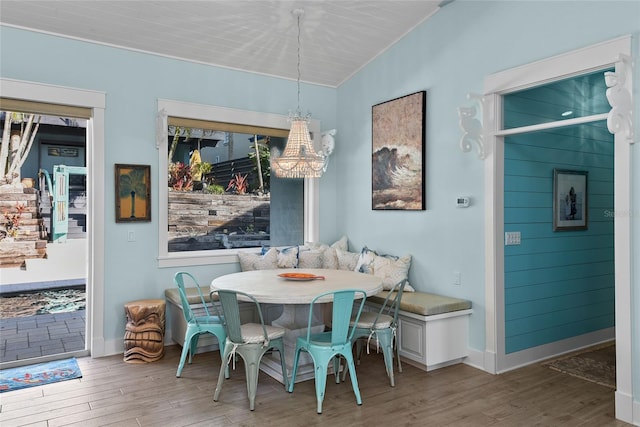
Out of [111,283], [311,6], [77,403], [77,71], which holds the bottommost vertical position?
[77,403]

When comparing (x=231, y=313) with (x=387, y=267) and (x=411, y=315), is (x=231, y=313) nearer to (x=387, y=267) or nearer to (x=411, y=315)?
(x=411, y=315)

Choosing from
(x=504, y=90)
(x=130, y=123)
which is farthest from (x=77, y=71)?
(x=504, y=90)

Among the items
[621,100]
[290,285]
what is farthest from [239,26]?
[621,100]

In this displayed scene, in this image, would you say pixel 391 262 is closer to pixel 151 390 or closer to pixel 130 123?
pixel 151 390

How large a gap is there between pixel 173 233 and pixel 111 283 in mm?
768

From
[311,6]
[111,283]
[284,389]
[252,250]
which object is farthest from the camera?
[252,250]

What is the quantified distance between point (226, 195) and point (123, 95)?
1436mm

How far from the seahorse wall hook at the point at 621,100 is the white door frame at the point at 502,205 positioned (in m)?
0.02

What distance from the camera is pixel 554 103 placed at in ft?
13.1

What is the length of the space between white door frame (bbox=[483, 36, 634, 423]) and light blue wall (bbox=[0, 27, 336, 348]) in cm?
270

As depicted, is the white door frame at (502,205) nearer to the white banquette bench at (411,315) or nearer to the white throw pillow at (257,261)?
the white banquette bench at (411,315)

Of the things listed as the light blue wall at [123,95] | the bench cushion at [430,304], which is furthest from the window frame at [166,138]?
the bench cushion at [430,304]

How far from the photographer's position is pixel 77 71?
4.11 m

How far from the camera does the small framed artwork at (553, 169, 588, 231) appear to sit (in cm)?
427
